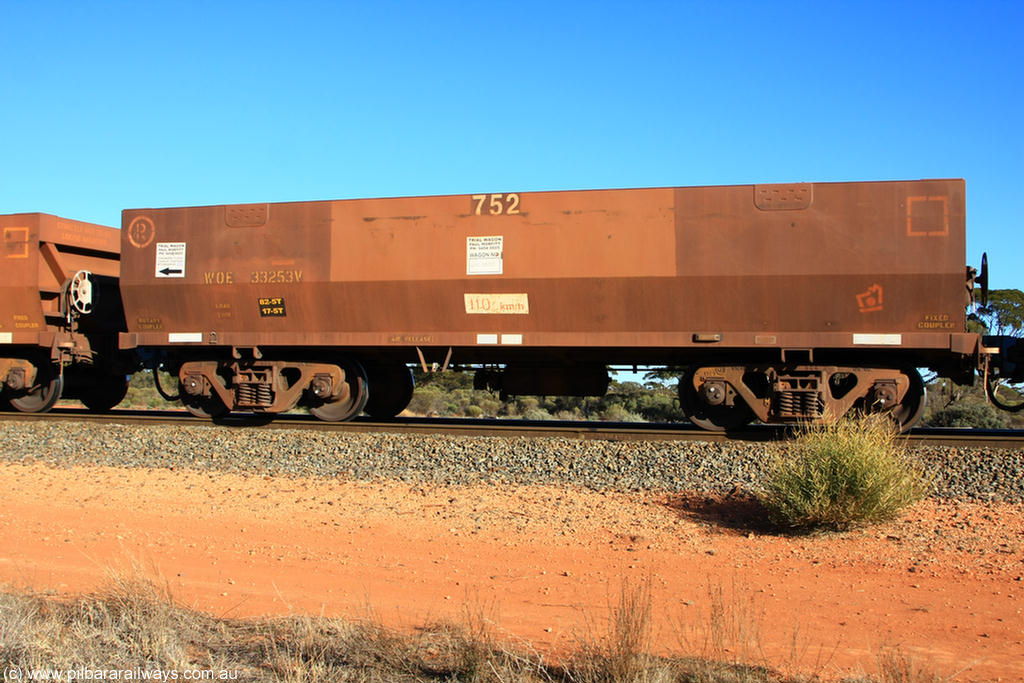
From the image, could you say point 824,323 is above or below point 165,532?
above

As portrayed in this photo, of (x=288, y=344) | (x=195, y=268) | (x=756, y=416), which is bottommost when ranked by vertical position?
(x=756, y=416)

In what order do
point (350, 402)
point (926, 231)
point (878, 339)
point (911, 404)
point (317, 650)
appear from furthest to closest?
point (350, 402)
point (911, 404)
point (878, 339)
point (926, 231)
point (317, 650)

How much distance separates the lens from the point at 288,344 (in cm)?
1212

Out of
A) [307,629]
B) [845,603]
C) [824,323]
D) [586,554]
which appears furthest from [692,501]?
[307,629]

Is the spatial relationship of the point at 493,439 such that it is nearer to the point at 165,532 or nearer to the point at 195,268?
the point at 165,532

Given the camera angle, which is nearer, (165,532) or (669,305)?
(165,532)

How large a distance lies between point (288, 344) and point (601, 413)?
9215 millimetres

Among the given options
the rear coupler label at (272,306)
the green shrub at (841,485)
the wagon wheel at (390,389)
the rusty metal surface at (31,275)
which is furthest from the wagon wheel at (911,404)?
the rusty metal surface at (31,275)

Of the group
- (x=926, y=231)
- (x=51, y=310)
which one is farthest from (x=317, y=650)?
(x=51, y=310)

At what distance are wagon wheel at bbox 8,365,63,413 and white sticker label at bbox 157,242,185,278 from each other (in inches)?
126

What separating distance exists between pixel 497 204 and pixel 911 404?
615cm

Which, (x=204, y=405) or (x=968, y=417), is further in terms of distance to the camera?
(x=968, y=417)

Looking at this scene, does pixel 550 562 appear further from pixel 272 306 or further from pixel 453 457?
pixel 272 306

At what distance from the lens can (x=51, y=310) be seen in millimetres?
13609
